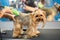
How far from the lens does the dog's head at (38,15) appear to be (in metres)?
1.54

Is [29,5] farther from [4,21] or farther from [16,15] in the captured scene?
[4,21]

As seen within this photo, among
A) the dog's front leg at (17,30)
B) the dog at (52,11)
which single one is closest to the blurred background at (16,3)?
the dog at (52,11)

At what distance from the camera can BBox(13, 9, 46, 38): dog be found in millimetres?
1551

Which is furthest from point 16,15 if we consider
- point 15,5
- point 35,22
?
point 35,22

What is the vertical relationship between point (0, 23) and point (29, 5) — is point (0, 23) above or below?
below

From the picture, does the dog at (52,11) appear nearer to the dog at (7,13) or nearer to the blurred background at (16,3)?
the blurred background at (16,3)

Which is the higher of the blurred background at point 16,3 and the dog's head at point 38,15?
the blurred background at point 16,3

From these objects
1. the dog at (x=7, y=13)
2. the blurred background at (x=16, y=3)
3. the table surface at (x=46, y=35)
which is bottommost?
the table surface at (x=46, y=35)

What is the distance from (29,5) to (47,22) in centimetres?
30

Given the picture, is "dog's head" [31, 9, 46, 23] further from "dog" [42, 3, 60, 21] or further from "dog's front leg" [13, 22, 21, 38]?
"dog's front leg" [13, 22, 21, 38]

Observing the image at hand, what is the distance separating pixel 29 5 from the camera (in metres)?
1.56

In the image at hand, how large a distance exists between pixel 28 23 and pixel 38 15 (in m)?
0.15

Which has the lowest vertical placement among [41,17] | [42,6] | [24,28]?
[24,28]

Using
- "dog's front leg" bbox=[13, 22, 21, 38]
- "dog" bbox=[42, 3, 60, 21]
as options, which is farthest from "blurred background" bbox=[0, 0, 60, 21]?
"dog's front leg" bbox=[13, 22, 21, 38]
